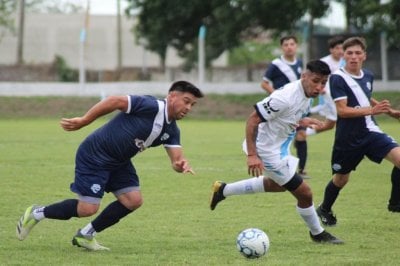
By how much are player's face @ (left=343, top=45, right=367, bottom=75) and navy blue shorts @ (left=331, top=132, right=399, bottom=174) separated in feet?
2.33

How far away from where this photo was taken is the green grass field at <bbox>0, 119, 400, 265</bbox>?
7.42m

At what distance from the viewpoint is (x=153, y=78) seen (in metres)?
52.2

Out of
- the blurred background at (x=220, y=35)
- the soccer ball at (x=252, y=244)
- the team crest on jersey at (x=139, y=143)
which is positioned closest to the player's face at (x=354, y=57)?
the soccer ball at (x=252, y=244)

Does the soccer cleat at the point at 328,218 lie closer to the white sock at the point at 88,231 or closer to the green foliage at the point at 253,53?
the white sock at the point at 88,231

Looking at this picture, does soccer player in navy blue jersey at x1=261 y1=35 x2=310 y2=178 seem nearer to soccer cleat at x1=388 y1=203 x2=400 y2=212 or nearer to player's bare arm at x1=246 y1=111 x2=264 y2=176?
soccer cleat at x1=388 y1=203 x2=400 y2=212

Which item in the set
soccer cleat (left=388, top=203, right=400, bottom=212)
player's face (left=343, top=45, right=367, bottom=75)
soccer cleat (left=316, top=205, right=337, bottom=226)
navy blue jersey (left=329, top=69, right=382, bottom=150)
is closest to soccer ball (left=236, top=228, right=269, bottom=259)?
soccer cleat (left=316, top=205, right=337, bottom=226)

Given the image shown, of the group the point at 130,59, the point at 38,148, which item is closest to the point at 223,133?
the point at 38,148

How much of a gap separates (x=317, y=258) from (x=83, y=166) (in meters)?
2.18

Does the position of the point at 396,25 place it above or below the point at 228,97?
above

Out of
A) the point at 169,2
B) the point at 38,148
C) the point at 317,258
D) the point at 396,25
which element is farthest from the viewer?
the point at 169,2

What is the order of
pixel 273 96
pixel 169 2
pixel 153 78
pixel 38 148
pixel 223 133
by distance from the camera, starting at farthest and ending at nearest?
pixel 153 78
pixel 169 2
pixel 223 133
pixel 38 148
pixel 273 96

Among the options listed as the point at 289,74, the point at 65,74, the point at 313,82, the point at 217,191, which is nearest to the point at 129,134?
the point at 313,82

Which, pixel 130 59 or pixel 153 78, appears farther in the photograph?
pixel 130 59

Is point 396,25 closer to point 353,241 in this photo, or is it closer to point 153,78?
point 153,78
